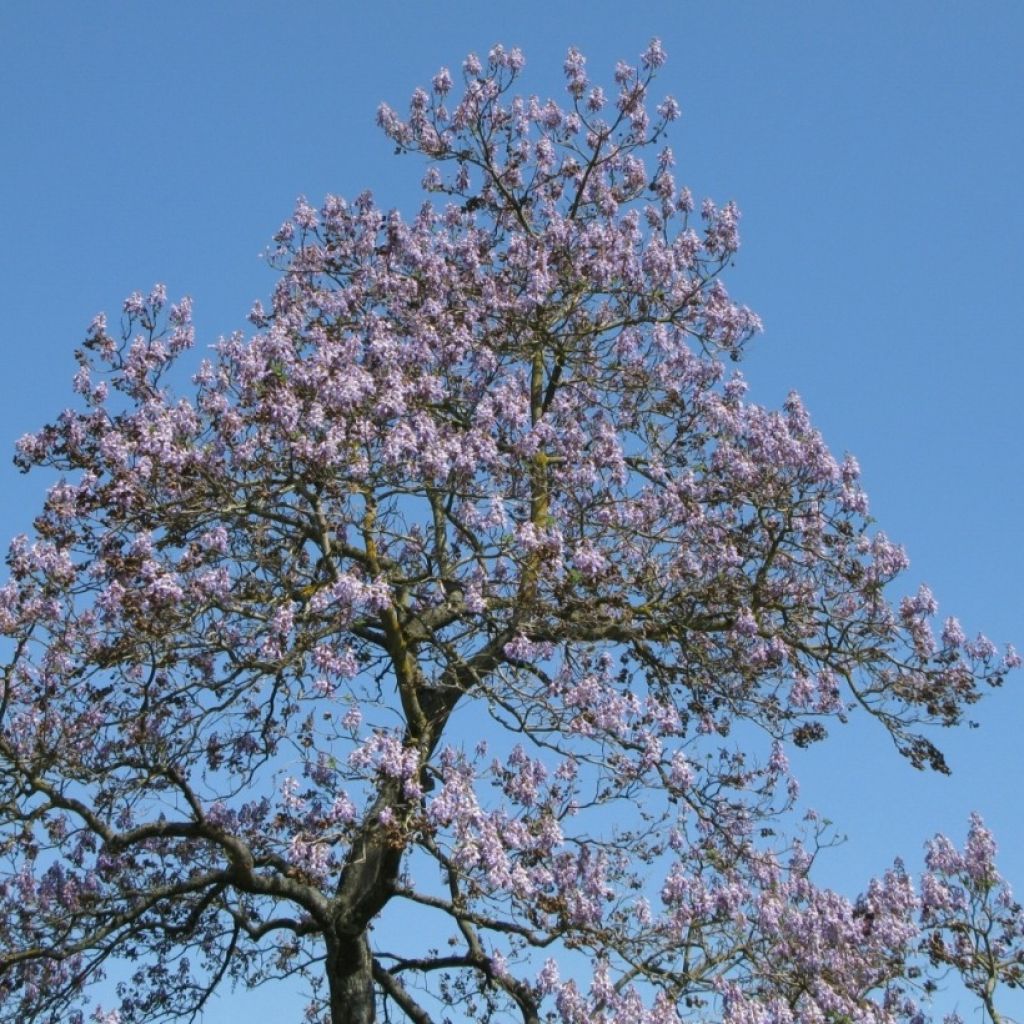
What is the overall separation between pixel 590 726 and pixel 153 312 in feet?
22.1

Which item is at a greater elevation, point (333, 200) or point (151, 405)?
point (333, 200)

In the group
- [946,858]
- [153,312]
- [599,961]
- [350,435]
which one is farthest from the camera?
[946,858]

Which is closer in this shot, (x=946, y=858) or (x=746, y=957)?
(x=746, y=957)

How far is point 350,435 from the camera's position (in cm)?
1441

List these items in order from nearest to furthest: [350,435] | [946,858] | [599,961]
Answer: [599,961], [350,435], [946,858]

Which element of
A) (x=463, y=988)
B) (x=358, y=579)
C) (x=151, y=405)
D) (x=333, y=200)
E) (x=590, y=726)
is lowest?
(x=463, y=988)

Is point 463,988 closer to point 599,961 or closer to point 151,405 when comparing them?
point 599,961

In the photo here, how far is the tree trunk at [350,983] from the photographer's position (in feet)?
49.5

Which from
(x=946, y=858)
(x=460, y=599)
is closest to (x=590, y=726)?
(x=460, y=599)

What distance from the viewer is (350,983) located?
15.2m

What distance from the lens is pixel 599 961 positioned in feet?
43.9

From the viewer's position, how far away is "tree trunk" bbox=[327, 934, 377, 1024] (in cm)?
1509

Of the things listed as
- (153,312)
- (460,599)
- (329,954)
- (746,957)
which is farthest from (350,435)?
(746,957)

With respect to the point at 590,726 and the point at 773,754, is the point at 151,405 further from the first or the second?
the point at 773,754
